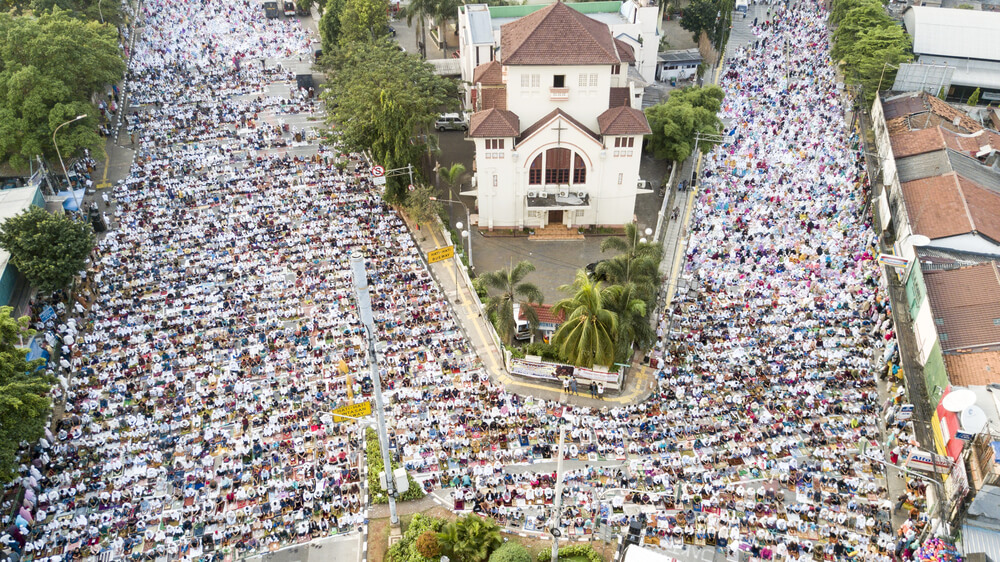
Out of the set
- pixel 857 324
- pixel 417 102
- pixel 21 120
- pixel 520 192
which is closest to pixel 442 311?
pixel 520 192

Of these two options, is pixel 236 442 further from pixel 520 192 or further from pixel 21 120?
pixel 21 120

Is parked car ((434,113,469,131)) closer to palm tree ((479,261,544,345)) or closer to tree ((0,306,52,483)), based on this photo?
palm tree ((479,261,544,345))

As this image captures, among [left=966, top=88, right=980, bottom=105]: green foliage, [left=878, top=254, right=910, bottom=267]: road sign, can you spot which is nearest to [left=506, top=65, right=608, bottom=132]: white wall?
[left=878, top=254, right=910, bottom=267]: road sign

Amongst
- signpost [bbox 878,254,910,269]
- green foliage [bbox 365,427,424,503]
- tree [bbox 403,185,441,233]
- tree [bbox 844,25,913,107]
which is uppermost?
tree [bbox 844,25,913,107]

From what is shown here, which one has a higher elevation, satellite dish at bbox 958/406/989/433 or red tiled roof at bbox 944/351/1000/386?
red tiled roof at bbox 944/351/1000/386

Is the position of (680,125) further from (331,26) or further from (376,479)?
(331,26)

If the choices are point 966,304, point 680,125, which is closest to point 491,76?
point 680,125

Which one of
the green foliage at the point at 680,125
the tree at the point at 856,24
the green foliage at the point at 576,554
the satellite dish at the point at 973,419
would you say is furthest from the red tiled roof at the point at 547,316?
the tree at the point at 856,24
